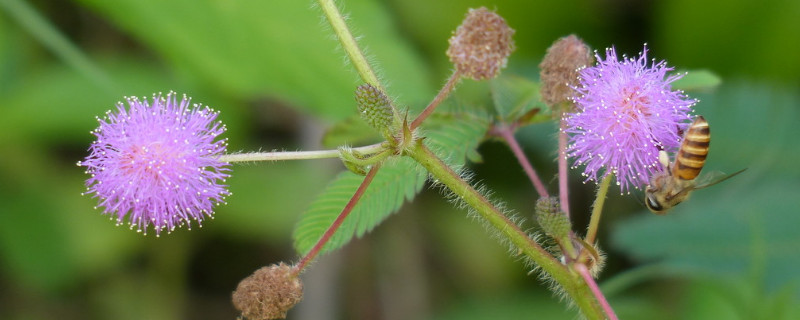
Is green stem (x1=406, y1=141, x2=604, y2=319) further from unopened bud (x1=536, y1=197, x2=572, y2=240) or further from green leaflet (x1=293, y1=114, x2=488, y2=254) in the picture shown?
green leaflet (x1=293, y1=114, x2=488, y2=254)

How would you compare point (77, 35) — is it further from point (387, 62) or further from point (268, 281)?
point (268, 281)

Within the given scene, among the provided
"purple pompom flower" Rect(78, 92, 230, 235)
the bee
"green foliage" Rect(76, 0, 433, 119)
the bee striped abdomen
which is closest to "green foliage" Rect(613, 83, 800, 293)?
the bee

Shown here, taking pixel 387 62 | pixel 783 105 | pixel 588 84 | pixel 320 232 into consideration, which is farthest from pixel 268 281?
pixel 783 105

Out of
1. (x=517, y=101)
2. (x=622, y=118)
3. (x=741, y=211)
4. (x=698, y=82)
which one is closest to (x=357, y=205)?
(x=517, y=101)

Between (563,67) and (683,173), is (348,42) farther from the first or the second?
(683,173)

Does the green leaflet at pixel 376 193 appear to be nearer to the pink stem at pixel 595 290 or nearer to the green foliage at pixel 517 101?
the green foliage at pixel 517 101

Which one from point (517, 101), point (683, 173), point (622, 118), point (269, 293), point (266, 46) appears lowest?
point (269, 293)
